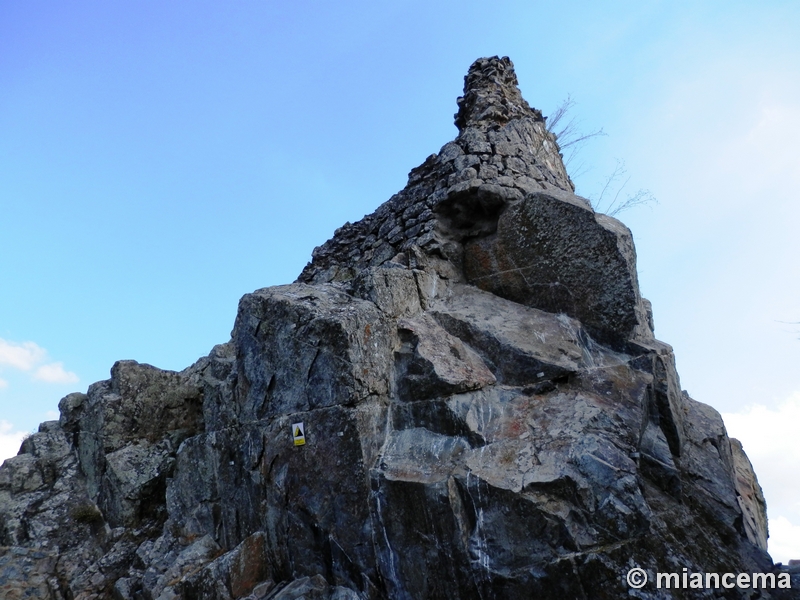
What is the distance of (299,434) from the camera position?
565 cm

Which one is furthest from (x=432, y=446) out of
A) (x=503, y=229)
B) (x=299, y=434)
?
(x=503, y=229)

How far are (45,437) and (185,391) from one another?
2343 mm

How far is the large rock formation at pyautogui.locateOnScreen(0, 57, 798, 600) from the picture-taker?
15.0 ft

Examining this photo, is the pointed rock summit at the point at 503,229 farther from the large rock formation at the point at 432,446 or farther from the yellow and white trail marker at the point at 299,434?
the yellow and white trail marker at the point at 299,434

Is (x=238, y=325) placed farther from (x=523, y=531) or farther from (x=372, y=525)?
(x=523, y=531)

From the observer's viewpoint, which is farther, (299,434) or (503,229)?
(503,229)

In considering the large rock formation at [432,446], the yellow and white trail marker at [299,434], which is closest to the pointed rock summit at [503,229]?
the large rock formation at [432,446]

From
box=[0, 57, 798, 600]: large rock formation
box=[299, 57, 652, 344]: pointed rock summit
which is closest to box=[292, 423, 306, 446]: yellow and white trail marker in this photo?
box=[0, 57, 798, 600]: large rock formation

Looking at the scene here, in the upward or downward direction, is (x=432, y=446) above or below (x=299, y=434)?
below

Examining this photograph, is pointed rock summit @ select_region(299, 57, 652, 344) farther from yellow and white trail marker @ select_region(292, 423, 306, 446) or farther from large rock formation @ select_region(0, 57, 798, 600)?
yellow and white trail marker @ select_region(292, 423, 306, 446)

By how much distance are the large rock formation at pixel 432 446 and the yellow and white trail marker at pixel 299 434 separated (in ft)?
0.19

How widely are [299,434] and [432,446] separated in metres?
1.37

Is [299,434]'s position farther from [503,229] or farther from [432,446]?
[503,229]

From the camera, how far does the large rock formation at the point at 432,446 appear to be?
4.57m
